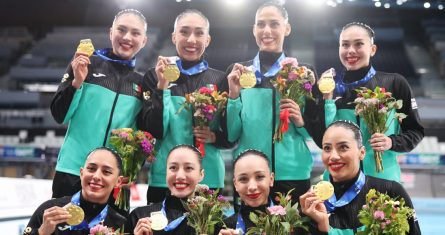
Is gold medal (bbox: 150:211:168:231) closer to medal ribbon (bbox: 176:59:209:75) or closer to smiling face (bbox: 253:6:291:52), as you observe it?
medal ribbon (bbox: 176:59:209:75)

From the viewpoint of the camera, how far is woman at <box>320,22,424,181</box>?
377cm

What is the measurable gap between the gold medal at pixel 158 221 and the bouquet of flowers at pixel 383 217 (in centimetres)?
122

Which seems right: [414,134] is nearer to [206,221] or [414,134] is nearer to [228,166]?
[206,221]

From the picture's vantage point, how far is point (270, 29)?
395 centimetres

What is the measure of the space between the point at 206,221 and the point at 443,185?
15723 millimetres

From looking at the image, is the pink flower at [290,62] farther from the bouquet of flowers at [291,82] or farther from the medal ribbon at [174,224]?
the medal ribbon at [174,224]

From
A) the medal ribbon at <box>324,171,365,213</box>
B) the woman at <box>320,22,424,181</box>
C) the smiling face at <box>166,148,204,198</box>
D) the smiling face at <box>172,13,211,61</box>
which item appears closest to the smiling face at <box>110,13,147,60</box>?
the smiling face at <box>172,13,211,61</box>

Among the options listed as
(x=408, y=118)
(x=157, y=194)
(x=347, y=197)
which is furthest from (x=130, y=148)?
(x=408, y=118)

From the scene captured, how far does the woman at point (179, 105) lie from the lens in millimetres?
3838

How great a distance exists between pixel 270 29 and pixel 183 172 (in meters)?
1.33

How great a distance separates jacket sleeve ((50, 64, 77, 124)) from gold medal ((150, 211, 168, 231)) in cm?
124

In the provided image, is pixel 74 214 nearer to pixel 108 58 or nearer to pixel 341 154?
pixel 108 58

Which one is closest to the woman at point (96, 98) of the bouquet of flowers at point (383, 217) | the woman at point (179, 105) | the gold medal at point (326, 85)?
the woman at point (179, 105)

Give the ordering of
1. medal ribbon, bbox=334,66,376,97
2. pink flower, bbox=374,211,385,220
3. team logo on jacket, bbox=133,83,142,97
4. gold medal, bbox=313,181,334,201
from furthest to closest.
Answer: team logo on jacket, bbox=133,83,142,97, medal ribbon, bbox=334,66,376,97, gold medal, bbox=313,181,334,201, pink flower, bbox=374,211,385,220
